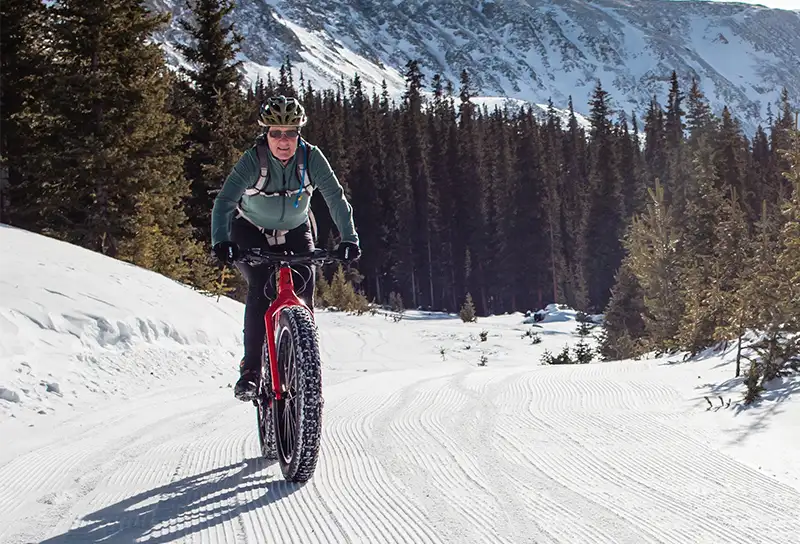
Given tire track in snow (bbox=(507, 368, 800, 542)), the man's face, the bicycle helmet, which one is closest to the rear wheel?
the man's face

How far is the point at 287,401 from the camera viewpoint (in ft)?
13.3

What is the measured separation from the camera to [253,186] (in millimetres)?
4375

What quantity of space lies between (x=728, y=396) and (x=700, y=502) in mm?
2448

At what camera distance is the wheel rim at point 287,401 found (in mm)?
3881

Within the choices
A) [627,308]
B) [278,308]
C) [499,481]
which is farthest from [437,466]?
[627,308]

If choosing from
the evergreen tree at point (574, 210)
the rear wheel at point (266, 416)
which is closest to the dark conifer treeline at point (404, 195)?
the evergreen tree at point (574, 210)

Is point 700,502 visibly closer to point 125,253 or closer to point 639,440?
point 639,440

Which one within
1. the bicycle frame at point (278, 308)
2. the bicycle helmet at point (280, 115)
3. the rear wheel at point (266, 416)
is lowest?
the rear wheel at point (266, 416)

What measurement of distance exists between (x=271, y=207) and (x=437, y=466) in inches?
73.3

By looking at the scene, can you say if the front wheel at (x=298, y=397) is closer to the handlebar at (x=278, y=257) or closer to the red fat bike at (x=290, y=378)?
the red fat bike at (x=290, y=378)

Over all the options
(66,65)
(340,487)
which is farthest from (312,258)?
(66,65)

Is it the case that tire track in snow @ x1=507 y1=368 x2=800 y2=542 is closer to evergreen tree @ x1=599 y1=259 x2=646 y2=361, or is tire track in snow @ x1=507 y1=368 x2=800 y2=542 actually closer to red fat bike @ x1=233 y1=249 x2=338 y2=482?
red fat bike @ x1=233 y1=249 x2=338 y2=482

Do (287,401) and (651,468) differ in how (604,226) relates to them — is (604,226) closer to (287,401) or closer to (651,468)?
(651,468)

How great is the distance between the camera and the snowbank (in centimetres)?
711
